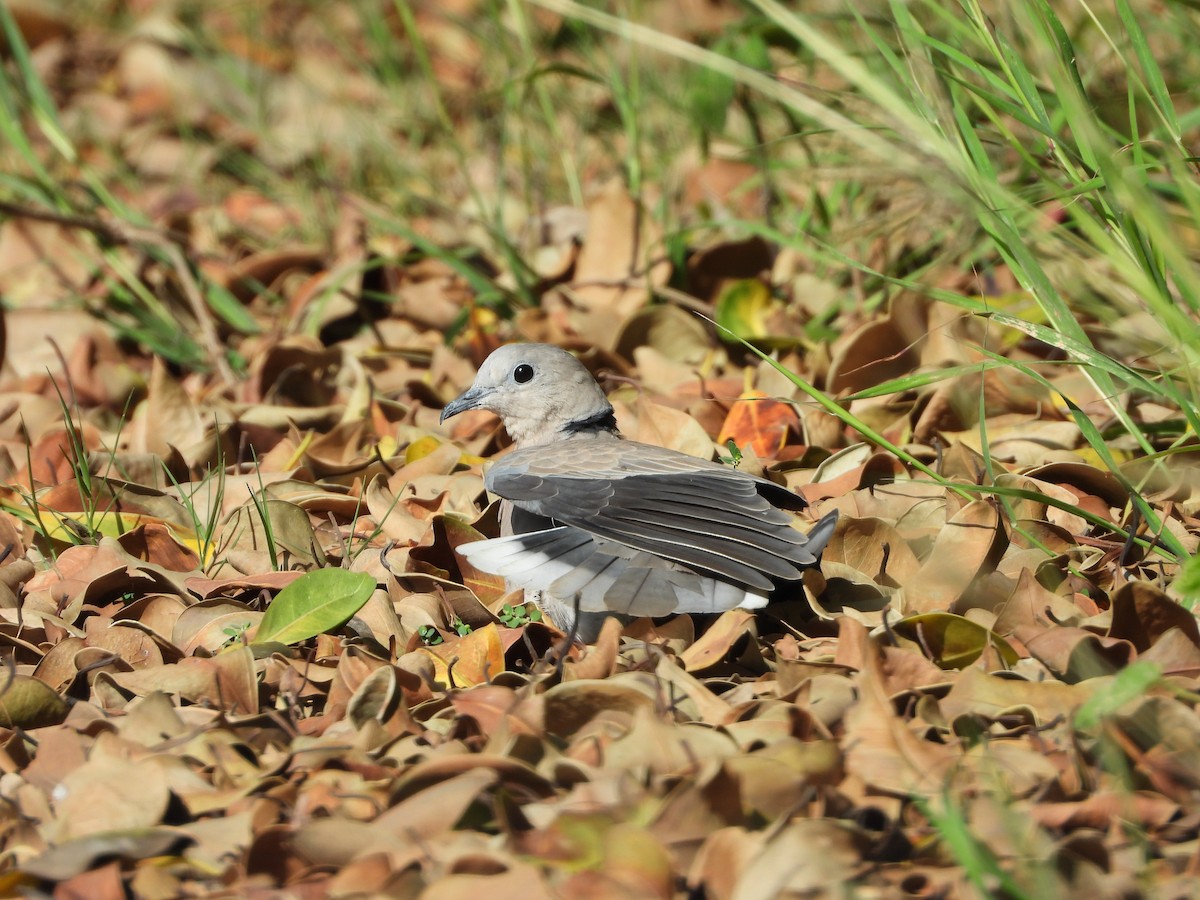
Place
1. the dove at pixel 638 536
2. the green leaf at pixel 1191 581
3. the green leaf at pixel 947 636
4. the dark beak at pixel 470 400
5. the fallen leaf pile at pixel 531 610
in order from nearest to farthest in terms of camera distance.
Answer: the fallen leaf pile at pixel 531 610 < the green leaf at pixel 1191 581 < the green leaf at pixel 947 636 < the dove at pixel 638 536 < the dark beak at pixel 470 400

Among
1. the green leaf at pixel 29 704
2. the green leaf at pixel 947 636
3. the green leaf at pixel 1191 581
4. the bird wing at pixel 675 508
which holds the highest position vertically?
the green leaf at pixel 1191 581

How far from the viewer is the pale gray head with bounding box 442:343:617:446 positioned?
3.90m

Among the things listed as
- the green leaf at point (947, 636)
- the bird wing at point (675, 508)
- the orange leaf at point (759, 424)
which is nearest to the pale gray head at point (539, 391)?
the orange leaf at point (759, 424)

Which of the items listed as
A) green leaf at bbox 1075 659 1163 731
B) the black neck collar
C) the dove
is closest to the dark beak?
the black neck collar

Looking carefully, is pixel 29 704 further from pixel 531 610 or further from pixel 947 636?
pixel 947 636

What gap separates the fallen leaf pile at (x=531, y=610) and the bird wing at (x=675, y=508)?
0.52 ft

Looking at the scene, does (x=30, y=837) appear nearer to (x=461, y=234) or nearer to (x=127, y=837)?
(x=127, y=837)

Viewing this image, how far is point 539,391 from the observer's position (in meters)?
3.91

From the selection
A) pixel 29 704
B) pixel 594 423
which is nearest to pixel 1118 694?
pixel 594 423

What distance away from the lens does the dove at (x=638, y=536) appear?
9.41 ft

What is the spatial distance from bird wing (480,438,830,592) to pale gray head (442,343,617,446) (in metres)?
0.57

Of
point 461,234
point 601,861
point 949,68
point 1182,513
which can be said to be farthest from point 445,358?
point 601,861

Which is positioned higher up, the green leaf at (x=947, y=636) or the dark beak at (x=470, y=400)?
the dark beak at (x=470, y=400)

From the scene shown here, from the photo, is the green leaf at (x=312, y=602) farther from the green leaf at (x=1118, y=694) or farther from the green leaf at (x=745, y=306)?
the green leaf at (x=745, y=306)
